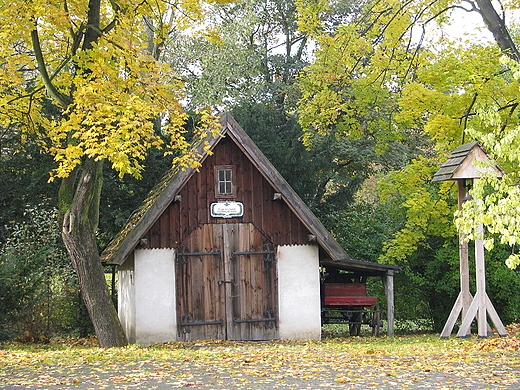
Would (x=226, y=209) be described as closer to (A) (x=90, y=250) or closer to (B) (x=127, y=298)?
(B) (x=127, y=298)

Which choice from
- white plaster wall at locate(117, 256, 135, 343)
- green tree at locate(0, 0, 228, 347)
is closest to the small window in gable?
white plaster wall at locate(117, 256, 135, 343)

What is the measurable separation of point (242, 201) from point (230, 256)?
1.38 m

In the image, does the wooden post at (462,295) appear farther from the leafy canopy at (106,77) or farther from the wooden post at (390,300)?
the leafy canopy at (106,77)

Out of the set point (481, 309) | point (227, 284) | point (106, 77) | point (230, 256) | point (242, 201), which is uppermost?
point (106, 77)

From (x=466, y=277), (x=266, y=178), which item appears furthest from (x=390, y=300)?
(x=266, y=178)

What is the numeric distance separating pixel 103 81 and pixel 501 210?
23.8ft

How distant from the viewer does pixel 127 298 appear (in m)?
17.8

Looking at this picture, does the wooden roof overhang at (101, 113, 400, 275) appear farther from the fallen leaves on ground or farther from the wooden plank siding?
the fallen leaves on ground

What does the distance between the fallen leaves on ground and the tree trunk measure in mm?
1819

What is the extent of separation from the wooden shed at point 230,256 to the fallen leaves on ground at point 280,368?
155 inches

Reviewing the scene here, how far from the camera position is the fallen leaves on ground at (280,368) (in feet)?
28.9

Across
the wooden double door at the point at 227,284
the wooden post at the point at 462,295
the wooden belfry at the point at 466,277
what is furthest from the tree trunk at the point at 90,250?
the wooden belfry at the point at 466,277

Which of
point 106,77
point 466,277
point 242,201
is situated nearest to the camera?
point 106,77

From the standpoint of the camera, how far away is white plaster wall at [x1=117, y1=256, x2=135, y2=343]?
55.1 ft
